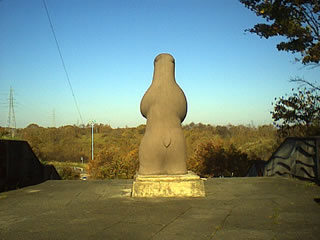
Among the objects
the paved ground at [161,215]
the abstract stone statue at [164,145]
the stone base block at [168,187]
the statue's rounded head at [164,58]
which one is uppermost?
the statue's rounded head at [164,58]

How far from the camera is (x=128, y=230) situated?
12.9 feet

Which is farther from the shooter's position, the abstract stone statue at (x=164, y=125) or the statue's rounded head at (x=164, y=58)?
the statue's rounded head at (x=164, y=58)

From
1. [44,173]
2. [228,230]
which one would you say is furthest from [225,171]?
[228,230]

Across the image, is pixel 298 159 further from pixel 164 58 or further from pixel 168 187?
pixel 164 58

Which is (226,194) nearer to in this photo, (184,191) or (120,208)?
(184,191)


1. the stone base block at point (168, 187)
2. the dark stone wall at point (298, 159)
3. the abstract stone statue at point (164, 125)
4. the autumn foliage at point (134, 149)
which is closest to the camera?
the stone base block at point (168, 187)

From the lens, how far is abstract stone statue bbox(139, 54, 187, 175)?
6.52m

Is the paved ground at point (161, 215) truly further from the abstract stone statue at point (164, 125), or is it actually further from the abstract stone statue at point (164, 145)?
the abstract stone statue at point (164, 125)

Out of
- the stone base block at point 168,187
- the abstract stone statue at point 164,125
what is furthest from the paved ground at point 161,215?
the abstract stone statue at point 164,125

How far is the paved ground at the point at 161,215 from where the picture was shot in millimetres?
3771

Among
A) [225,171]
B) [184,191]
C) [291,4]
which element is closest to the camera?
Result: [184,191]

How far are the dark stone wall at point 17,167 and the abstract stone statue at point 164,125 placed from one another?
352 centimetres

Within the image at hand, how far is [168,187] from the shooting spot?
6.09 m

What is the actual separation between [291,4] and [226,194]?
6683 mm
